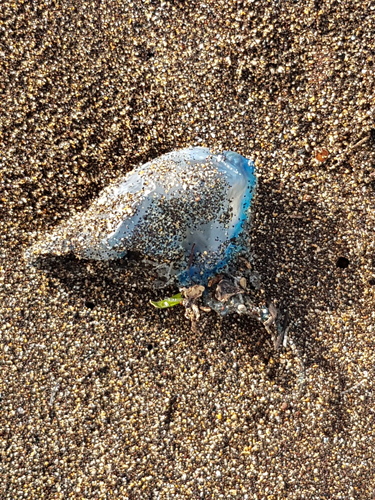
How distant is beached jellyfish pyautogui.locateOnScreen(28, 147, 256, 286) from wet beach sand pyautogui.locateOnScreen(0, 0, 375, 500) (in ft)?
0.44

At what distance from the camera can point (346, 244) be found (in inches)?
105

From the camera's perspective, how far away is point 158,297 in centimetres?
271

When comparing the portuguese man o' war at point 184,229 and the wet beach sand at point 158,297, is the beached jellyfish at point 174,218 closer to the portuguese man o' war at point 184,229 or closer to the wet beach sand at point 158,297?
the portuguese man o' war at point 184,229

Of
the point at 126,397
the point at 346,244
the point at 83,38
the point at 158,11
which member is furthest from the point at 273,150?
the point at 126,397

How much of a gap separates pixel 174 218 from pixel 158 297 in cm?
57

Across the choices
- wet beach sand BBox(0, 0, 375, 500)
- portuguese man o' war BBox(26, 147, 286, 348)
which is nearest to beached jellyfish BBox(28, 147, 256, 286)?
portuguese man o' war BBox(26, 147, 286, 348)

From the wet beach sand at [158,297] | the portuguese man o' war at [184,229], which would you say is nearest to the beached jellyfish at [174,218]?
the portuguese man o' war at [184,229]

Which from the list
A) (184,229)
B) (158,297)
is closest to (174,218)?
(184,229)

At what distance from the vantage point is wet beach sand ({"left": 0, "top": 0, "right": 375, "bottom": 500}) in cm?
Result: 257

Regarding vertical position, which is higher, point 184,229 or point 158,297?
point 184,229

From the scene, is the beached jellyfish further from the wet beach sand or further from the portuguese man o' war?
the wet beach sand

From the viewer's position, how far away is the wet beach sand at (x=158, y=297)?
8.45 feet

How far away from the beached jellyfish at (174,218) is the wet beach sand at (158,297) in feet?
0.44

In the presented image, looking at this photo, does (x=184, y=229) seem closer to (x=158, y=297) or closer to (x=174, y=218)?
(x=174, y=218)
